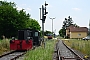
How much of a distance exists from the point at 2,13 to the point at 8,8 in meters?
1.62

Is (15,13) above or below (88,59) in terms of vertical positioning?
above

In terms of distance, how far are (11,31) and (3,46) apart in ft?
59.0

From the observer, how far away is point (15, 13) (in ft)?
153

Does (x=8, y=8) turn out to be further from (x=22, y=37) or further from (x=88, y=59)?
(x=88, y=59)

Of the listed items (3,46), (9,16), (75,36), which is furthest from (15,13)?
(75,36)

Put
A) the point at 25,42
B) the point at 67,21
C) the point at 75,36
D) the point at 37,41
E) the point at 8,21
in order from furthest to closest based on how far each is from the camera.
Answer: the point at 67,21, the point at 75,36, the point at 8,21, the point at 37,41, the point at 25,42

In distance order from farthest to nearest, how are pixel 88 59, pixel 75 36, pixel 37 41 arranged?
pixel 75 36 < pixel 37 41 < pixel 88 59

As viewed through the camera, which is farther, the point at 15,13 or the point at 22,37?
the point at 15,13

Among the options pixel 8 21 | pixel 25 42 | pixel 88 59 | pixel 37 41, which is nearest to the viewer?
pixel 88 59

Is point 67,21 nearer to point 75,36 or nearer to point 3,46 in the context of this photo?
point 75,36

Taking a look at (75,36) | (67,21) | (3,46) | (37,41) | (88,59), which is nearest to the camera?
(88,59)

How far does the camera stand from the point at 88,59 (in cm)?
1702

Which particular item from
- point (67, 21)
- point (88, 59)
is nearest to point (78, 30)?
point (67, 21)

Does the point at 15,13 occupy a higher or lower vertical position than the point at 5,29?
higher
